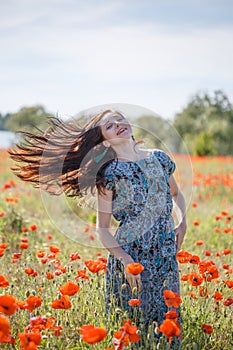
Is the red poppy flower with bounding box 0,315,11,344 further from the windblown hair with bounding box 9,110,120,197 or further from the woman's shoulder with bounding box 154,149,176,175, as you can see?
the woman's shoulder with bounding box 154,149,176,175

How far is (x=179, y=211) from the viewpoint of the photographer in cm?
305

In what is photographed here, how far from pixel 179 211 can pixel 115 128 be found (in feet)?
2.14

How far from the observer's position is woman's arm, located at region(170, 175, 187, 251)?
3.00 m

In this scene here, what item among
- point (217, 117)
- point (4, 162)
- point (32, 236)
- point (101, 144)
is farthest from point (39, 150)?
point (217, 117)

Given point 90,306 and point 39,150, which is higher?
point 39,150

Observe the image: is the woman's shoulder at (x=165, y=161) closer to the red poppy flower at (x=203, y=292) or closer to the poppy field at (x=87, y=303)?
the poppy field at (x=87, y=303)

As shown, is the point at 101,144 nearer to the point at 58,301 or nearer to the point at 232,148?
the point at 58,301

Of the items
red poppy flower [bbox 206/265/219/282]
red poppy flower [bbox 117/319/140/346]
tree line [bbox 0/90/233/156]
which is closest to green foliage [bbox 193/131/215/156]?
tree line [bbox 0/90/233/156]

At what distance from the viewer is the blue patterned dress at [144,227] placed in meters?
2.82

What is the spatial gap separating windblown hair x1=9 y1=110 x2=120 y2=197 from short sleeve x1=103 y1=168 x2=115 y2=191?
0.02 m

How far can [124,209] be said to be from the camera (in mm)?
2830

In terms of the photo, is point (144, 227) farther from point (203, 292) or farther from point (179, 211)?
point (203, 292)

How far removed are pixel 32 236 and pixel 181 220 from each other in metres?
2.57

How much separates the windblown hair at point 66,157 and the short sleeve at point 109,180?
0.02 meters
